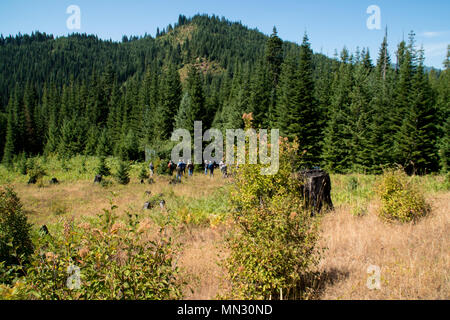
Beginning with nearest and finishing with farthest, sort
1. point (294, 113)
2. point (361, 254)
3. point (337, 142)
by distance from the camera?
point (361, 254) → point (337, 142) → point (294, 113)

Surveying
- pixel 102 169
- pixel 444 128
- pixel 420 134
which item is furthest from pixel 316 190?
pixel 444 128

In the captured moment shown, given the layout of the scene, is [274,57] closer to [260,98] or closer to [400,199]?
[260,98]

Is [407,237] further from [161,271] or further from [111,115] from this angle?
[111,115]

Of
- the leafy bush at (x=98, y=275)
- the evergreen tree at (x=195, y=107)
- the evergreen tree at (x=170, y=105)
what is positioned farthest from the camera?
the evergreen tree at (x=170, y=105)

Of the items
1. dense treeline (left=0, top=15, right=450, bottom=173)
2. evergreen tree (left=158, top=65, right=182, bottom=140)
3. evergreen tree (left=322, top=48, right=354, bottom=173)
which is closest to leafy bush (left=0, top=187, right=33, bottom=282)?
dense treeline (left=0, top=15, right=450, bottom=173)

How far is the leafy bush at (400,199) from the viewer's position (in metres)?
7.77

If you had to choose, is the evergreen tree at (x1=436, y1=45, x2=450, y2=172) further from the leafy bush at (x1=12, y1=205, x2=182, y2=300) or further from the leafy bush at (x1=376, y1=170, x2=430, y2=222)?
the leafy bush at (x1=12, y1=205, x2=182, y2=300)

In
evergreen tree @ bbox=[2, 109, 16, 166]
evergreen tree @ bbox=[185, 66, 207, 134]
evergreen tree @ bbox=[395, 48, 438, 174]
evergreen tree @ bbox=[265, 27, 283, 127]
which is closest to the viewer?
evergreen tree @ bbox=[395, 48, 438, 174]

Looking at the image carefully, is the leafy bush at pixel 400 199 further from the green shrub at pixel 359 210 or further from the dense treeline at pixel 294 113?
the dense treeline at pixel 294 113

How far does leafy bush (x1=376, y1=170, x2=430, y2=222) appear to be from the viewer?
7.77 meters

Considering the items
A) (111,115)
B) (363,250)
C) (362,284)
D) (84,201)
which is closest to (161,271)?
(362,284)

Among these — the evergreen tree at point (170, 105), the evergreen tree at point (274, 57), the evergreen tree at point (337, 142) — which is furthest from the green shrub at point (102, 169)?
the evergreen tree at point (274, 57)

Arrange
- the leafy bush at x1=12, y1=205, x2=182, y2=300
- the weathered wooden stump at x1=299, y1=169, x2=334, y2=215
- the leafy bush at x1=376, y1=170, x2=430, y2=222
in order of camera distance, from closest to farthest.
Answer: the leafy bush at x1=12, y1=205, x2=182, y2=300 → the leafy bush at x1=376, y1=170, x2=430, y2=222 → the weathered wooden stump at x1=299, y1=169, x2=334, y2=215

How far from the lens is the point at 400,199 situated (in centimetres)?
782
